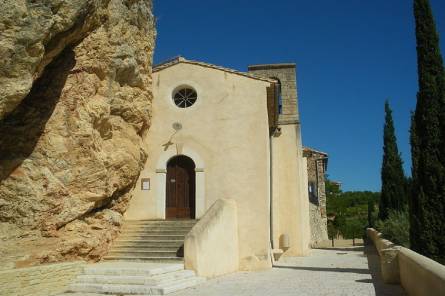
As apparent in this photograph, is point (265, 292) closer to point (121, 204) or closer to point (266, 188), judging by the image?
point (266, 188)

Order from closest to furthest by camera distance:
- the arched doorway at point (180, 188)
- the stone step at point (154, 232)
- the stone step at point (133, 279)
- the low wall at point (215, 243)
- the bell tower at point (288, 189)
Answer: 1. the stone step at point (133, 279)
2. the low wall at point (215, 243)
3. the stone step at point (154, 232)
4. the arched doorway at point (180, 188)
5. the bell tower at point (288, 189)

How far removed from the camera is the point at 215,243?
427 inches

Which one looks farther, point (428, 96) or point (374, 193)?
point (374, 193)

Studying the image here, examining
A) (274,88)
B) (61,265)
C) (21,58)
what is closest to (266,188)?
(274,88)

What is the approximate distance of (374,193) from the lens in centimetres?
5016

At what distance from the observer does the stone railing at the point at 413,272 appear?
5.24 m

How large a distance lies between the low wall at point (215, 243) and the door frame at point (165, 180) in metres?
1.15

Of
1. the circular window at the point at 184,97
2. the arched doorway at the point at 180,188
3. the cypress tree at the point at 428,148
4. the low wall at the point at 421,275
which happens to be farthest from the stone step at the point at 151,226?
the cypress tree at the point at 428,148

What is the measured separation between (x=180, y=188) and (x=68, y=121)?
16.0ft

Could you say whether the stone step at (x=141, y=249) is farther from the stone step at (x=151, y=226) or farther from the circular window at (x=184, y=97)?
the circular window at (x=184, y=97)

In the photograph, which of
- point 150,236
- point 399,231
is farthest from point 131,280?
point 399,231

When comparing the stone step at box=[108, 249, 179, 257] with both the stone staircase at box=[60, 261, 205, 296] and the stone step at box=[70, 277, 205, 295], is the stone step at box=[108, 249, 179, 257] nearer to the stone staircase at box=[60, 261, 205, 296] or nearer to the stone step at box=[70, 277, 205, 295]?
the stone staircase at box=[60, 261, 205, 296]

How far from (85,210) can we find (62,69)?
3.40 metres

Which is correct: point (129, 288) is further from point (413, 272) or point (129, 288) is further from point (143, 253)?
point (413, 272)
